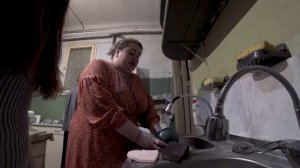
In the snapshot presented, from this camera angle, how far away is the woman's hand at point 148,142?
67 cm

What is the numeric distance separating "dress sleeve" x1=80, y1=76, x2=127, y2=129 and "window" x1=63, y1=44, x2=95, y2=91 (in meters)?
2.51

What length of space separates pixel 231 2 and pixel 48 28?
0.90 m

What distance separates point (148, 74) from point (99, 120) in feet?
7.57

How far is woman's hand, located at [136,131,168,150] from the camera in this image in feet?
2.21

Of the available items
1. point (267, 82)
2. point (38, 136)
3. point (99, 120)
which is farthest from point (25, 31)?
point (38, 136)

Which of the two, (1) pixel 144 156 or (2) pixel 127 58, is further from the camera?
(2) pixel 127 58

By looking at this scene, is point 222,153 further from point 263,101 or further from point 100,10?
point 100,10

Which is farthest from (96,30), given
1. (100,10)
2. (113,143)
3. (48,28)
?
(48,28)

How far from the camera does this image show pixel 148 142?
76cm

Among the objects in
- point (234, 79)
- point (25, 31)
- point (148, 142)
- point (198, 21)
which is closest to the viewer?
point (25, 31)

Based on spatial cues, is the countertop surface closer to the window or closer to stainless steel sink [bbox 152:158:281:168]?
stainless steel sink [bbox 152:158:281:168]

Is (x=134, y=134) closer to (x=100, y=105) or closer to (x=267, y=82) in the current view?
(x=100, y=105)

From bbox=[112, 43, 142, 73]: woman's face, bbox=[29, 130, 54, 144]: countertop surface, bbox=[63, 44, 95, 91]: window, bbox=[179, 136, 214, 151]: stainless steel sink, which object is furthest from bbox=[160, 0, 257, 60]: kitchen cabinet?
bbox=[63, 44, 95, 91]: window

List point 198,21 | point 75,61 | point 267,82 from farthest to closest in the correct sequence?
1. point 75,61
2. point 198,21
3. point 267,82
